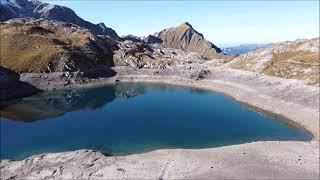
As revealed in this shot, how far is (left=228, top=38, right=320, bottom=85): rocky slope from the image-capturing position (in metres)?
139

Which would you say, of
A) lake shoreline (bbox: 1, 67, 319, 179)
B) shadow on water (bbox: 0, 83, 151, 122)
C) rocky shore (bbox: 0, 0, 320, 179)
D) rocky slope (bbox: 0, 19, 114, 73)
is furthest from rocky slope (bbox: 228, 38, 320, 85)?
rocky slope (bbox: 0, 19, 114, 73)

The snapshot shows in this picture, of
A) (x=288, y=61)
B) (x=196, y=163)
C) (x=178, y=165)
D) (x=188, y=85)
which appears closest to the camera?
(x=178, y=165)

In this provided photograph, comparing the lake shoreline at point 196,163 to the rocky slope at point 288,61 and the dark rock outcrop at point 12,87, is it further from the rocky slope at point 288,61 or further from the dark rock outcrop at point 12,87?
the dark rock outcrop at point 12,87

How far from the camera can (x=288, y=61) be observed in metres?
156

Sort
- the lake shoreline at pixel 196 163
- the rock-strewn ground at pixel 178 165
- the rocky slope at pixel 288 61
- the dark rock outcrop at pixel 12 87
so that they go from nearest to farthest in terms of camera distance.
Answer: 1. the rock-strewn ground at pixel 178 165
2. the lake shoreline at pixel 196 163
3. the rocky slope at pixel 288 61
4. the dark rock outcrop at pixel 12 87

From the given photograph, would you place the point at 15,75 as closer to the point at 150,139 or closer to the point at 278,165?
the point at 150,139

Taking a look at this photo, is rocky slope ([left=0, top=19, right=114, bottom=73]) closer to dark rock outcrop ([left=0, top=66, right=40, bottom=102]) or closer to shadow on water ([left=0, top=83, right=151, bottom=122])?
dark rock outcrop ([left=0, top=66, right=40, bottom=102])

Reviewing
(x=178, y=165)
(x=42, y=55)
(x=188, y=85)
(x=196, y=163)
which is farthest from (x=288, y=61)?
(x=42, y=55)

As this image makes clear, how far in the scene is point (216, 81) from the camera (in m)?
168

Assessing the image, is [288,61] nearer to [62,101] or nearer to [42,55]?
[62,101]

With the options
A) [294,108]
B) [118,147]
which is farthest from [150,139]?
[294,108]

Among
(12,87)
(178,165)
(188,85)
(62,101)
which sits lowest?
(178,165)

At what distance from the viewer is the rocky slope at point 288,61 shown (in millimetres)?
138788

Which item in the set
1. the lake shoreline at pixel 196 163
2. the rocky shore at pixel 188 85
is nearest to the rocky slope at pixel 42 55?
the rocky shore at pixel 188 85
